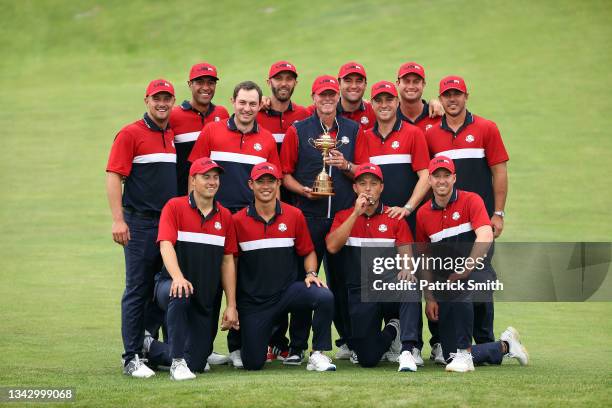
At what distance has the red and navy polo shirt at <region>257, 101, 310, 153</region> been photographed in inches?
403

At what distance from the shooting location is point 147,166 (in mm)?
9320

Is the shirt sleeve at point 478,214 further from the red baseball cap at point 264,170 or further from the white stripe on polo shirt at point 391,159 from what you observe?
the red baseball cap at point 264,170

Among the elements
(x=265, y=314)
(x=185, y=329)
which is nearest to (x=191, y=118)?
(x=265, y=314)

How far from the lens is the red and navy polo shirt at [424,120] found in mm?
10055

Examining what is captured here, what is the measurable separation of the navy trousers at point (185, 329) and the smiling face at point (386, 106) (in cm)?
219

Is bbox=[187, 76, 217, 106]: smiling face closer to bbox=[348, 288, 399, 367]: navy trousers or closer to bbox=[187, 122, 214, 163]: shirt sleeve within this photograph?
bbox=[187, 122, 214, 163]: shirt sleeve

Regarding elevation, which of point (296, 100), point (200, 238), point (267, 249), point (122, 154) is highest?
point (296, 100)

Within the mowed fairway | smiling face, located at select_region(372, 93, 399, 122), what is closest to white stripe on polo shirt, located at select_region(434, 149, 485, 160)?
smiling face, located at select_region(372, 93, 399, 122)

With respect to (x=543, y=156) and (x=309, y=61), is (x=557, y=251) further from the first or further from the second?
(x=309, y=61)

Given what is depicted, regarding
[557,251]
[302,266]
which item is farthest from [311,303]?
[557,251]

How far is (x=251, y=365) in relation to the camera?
9.34 metres

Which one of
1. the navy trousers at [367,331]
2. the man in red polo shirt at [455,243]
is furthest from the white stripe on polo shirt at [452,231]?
the navy trousers at [367,331]

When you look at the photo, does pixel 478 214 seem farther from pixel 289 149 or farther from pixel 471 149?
pixel 289 149

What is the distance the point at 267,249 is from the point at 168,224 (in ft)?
2.86
